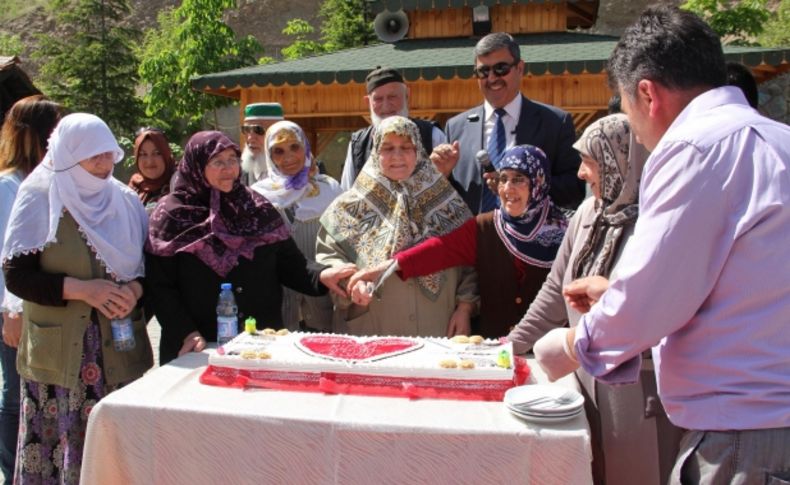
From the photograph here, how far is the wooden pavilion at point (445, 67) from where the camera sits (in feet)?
29.9

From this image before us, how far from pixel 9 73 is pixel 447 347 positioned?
12.1 metres

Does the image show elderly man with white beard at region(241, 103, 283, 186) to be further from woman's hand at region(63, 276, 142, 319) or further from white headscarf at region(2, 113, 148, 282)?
woman's hand at region(63, 276, 142, 319)

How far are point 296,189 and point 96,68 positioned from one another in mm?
19430

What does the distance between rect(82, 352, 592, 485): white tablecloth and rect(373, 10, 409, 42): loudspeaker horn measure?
9783mm

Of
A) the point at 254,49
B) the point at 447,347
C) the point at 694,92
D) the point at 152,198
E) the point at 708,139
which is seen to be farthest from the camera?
the point at 254,49

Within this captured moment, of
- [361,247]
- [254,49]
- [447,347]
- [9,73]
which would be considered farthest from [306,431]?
[254,49]

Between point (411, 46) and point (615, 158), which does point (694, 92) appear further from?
point (411, 46)

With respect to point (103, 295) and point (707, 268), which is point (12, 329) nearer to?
point (103, 295)

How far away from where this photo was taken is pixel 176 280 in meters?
3.17

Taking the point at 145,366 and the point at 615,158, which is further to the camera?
the point at 145,366

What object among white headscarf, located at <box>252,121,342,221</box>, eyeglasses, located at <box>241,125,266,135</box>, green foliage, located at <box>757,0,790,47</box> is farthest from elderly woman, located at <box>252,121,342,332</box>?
green foliage, located at <box>757,0,790,47</box>

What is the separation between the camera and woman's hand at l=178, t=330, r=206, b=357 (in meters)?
2.96

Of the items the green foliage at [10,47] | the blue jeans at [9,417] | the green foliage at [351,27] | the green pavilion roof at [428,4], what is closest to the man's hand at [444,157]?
the blue jeans at [9,417]

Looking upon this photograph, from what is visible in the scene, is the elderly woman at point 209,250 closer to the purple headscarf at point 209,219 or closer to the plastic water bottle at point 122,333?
the purple headscarf at point 209,219
